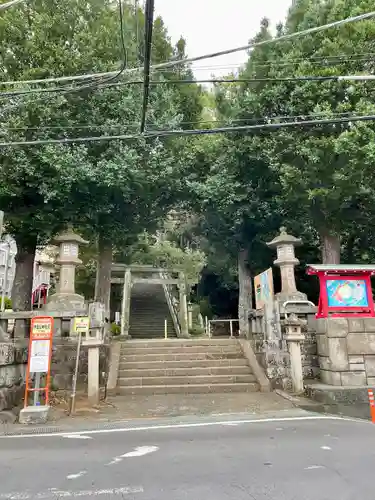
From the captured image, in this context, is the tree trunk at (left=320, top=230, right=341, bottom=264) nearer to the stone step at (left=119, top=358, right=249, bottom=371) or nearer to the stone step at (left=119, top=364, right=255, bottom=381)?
the stone step at (left=119, top=358, right=249, bottom=371)

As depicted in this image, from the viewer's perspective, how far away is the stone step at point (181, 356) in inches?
471

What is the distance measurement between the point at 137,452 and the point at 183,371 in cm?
608

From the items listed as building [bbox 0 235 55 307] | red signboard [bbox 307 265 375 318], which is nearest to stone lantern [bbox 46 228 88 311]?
red signboard [bbox 307 265 375 318]

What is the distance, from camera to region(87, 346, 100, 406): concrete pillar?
9.28 meters

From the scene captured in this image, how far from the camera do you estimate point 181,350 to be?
12.4m

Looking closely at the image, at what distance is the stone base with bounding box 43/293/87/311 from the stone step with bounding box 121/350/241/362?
2173 mm

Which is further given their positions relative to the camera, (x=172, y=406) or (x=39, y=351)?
(x=172, y=406)

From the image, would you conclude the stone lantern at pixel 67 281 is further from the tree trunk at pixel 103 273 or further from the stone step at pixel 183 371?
the tree trunk at pixel 103 273

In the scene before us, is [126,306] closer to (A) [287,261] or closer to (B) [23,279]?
(B) [23,279]

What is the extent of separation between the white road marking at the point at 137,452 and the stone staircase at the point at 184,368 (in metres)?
4.97

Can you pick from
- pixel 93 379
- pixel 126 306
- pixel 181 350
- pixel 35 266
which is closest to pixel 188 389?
pixel 181 350

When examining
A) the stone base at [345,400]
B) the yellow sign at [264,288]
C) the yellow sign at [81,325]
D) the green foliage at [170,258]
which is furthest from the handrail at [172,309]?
the stone base at [345,400]

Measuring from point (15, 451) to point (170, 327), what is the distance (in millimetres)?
15108

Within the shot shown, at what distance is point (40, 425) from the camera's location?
7434mm
